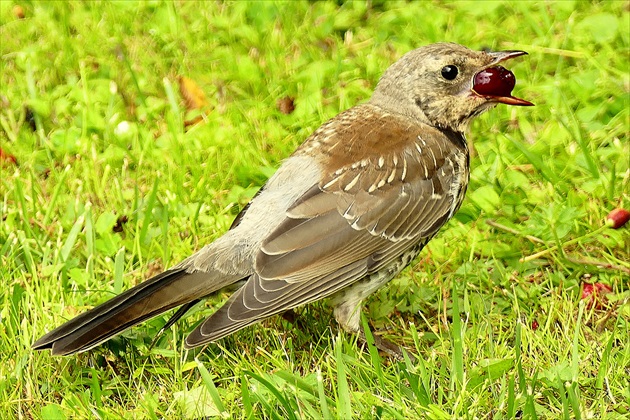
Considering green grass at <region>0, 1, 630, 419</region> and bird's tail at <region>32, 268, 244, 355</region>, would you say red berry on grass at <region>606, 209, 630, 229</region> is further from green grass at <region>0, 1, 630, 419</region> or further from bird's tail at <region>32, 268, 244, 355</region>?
bird's tail at <region>32, 268, 244, 355</region>

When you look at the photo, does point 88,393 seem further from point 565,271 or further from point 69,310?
point 565,271

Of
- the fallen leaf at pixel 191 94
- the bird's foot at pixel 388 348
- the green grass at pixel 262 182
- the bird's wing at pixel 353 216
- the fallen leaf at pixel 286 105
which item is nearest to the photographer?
the green grass at pixel 262 182

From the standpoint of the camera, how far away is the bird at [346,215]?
4273mm

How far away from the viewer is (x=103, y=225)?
17.7 ft

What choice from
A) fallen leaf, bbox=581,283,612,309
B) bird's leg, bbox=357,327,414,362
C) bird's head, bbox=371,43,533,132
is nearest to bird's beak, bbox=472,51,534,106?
bird's head, bbox=371,43,533,132

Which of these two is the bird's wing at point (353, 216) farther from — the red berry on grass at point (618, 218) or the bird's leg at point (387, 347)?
the red berry on grass at point (618, 218)

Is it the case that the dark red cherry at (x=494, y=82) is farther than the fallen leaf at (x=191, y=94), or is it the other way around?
the fallen leaf at (x=191, y=94)

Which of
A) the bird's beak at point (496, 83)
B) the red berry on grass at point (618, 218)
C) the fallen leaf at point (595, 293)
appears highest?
the bird's beak at point (496, 83)

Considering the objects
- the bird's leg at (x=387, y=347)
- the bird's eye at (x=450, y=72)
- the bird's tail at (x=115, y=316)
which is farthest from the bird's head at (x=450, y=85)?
the bird's tail at (x=115, y=316)

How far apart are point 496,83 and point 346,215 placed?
3.23 ft

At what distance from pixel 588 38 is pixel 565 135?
1.06 m

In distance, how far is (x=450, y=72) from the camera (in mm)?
4941

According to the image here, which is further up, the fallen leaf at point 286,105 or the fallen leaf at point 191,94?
the fallen leaf at point 191,94

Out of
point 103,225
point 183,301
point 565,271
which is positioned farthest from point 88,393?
point 565,271
